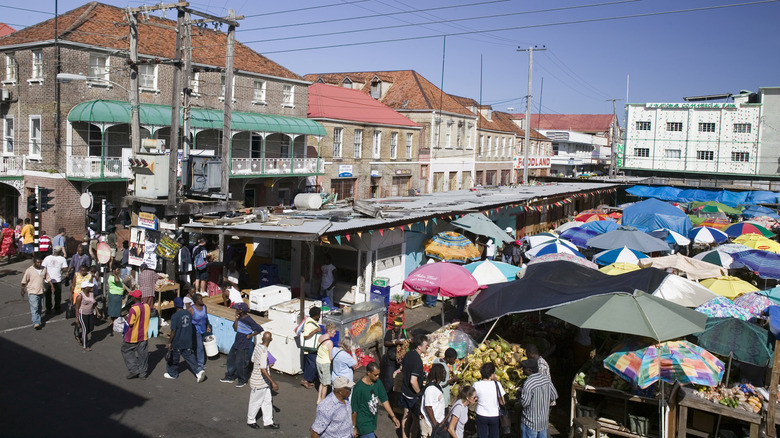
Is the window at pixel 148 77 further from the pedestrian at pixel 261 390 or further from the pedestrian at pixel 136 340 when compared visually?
the pedestrian at pixel 261 390

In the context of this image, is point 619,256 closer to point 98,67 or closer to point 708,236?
point 708,236

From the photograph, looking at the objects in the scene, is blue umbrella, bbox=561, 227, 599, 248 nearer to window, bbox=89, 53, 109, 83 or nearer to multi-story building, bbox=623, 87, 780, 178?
window, bbox=89, 53, 109, 83

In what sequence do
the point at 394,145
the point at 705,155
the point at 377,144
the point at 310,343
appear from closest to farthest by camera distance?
1. the point at 310,343
2. the point at 377,144
3. the point at 394,145
4. the point at 705,155

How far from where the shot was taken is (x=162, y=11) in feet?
55.6

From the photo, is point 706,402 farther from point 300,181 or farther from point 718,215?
point 300,181

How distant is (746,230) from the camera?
22.5 metres

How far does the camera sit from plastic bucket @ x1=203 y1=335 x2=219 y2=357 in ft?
38.2

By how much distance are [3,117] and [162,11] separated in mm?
14187

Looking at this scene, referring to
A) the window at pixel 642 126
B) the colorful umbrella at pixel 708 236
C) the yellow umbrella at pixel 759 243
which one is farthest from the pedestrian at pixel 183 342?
the window at pixel 642 126

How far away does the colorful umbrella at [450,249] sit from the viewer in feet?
55.8

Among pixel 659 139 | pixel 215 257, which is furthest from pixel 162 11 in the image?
pixel 659 139

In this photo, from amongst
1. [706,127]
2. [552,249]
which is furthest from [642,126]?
[552,249]

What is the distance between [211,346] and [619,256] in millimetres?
11514

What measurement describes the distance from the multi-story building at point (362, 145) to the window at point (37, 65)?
13.9 metres
